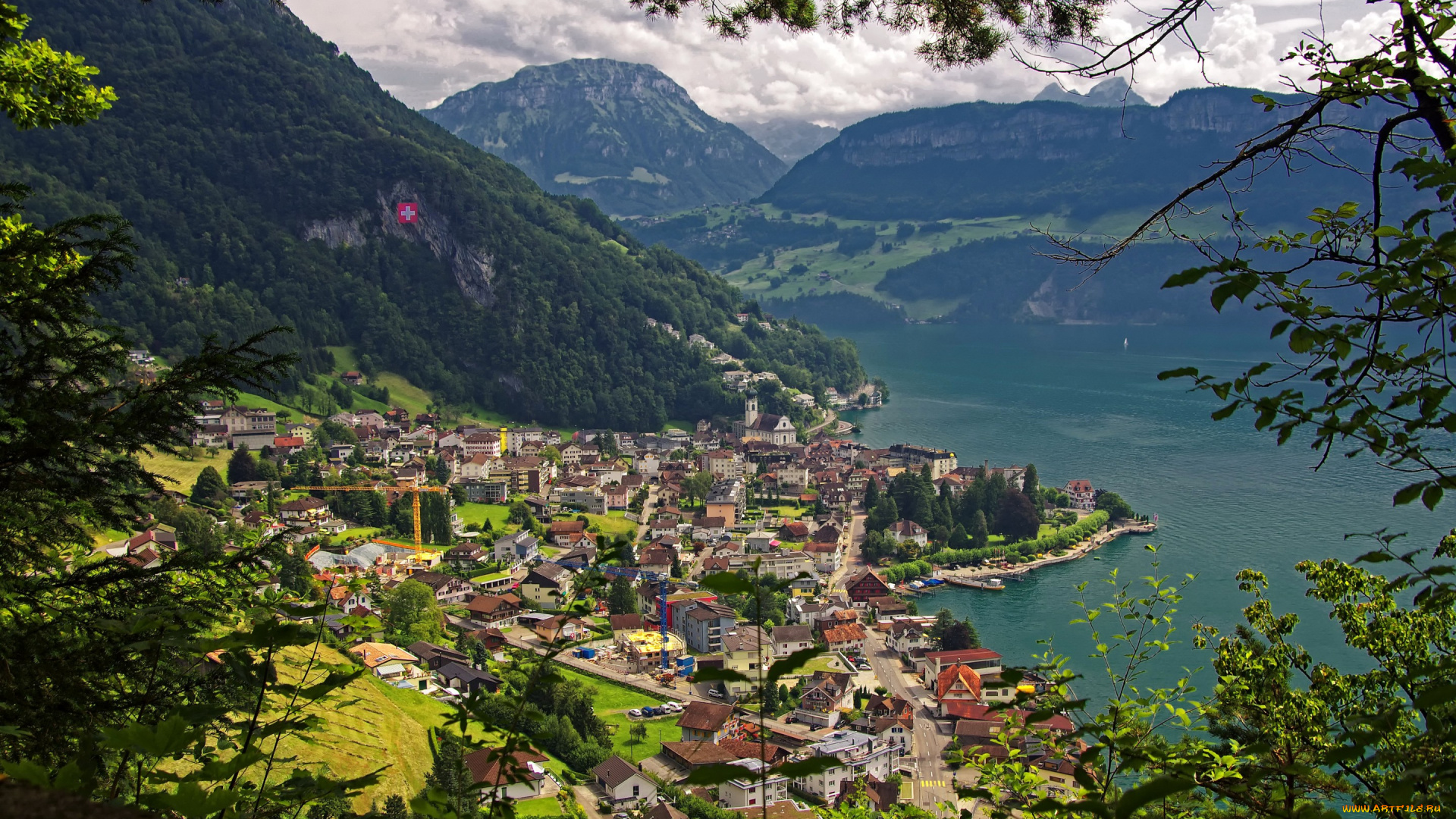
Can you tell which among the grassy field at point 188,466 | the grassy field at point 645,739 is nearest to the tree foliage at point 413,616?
the grassy field at point 645,739

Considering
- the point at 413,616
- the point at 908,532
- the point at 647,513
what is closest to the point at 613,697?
the point at 413,616

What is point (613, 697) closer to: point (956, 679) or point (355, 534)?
point (956, 679)

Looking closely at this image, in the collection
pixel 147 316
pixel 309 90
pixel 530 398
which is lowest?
pixel 530 398

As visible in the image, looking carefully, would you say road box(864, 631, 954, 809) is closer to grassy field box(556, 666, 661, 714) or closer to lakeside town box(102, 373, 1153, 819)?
lakeside town box(102, 373, 1153, 819)

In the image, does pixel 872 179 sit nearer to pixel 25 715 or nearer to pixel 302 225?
pixel 302 225

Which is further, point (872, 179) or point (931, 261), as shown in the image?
point (872, 179)

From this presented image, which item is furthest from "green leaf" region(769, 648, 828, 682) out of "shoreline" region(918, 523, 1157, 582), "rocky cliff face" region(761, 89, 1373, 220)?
"rocky cliff face" region(761, 89, 1373, 220)

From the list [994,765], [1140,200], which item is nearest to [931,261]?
[1140,200]

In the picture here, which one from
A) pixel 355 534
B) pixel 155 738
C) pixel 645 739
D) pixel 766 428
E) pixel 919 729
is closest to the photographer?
pixel 155 738

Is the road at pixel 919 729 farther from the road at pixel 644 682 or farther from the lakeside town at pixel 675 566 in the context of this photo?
the road at pixel 644 682
